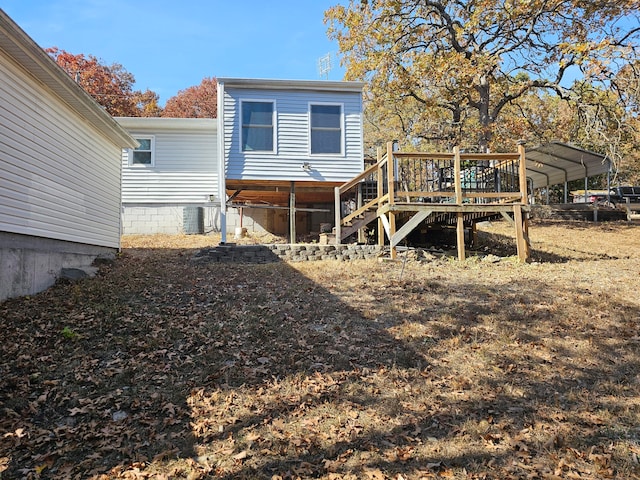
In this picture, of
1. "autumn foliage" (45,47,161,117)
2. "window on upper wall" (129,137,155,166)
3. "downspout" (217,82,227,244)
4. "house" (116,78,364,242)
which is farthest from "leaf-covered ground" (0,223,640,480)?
"autumn foliage" (45,47,161,117)

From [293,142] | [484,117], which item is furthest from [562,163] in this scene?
[293,142]

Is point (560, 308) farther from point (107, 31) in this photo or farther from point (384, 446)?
point (107, 31)

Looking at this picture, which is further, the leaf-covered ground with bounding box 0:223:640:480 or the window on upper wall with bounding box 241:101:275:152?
the window on upper wall with bounding box 241:101:275:152

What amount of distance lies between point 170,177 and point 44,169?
299 inches

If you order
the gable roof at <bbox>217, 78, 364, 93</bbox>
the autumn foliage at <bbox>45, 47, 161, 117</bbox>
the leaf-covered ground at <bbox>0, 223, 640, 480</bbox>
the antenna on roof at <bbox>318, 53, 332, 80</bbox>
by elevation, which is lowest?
the leaf-covered ground at <bbox>0, 223, 640, 480</bbox>

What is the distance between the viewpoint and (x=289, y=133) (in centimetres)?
1148

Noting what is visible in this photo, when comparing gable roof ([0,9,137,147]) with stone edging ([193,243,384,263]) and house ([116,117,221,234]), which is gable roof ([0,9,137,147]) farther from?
house ([116,117,221,234])

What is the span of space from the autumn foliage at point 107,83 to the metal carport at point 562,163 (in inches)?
888

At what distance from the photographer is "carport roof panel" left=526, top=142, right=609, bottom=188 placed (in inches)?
555

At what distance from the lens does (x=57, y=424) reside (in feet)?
11.3

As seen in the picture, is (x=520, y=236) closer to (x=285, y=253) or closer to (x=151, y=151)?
(x=285, y=253)

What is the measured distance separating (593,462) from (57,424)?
3973 mm

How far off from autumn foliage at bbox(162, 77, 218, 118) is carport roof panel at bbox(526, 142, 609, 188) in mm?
21986

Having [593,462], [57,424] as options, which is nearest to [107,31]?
[57,424]
